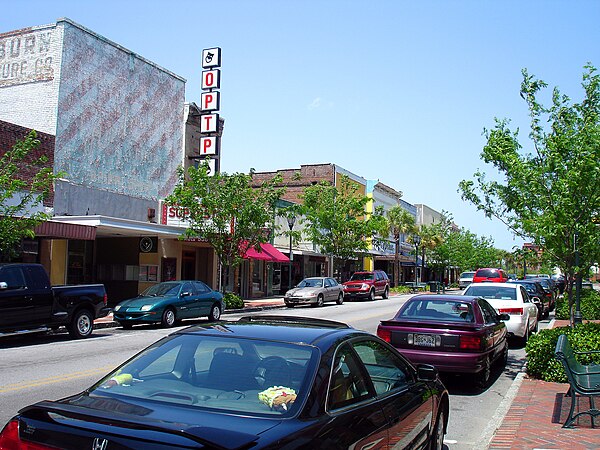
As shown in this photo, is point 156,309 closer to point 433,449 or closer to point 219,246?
point 219,246

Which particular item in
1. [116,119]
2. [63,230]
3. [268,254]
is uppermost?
[116,119]

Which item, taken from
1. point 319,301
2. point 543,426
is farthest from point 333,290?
point 543,426

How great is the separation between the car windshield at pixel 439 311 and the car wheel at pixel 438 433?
407 cm

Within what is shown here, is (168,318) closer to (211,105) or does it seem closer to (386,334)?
(386,334)

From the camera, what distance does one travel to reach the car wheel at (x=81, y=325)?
16016 millimetres

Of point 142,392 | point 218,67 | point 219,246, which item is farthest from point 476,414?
point 218,67

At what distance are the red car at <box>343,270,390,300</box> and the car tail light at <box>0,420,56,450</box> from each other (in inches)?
1400

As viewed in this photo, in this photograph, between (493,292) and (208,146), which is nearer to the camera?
(493,292)

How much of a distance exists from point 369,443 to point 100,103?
25.9 metres

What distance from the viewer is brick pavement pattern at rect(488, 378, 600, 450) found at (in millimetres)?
6555

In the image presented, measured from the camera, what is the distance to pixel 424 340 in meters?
9.76

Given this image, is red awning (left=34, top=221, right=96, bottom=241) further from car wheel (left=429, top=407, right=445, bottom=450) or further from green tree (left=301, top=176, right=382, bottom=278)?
green tree (left=301, top=176, right=382, bottom=278)

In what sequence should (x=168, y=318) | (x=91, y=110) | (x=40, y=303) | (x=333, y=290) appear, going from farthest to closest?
(x=333, y=290)
(x=91, y=110)
(x=168, y=318)
(x=40, y=303)

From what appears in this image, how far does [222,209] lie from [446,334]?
18672 millimetres
